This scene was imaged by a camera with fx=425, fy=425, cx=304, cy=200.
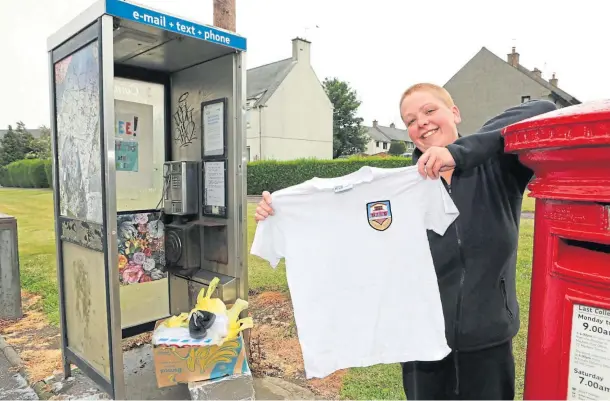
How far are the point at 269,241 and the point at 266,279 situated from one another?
4.10 meters

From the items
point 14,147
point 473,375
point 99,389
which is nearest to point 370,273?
point 473,375

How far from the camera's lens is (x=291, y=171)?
19.3 meters

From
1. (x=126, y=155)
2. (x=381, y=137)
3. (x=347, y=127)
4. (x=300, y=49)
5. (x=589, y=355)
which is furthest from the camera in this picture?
(x=381, y=137)

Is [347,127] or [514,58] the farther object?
[347,127]

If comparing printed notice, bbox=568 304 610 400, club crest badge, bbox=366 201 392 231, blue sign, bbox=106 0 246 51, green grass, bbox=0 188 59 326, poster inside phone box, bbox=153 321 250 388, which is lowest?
green grass, bbox=0 188 59 326

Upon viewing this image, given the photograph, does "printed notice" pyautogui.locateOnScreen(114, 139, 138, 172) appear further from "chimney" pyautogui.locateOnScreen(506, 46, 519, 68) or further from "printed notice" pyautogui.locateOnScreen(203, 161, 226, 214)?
"chimney" pyautogui.locateOnScreen(506, 46, 519, 68)

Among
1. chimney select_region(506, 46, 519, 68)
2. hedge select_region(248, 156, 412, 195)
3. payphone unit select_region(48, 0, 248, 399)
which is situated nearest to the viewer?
payphone unit select_region(48, 0, 248, 399)

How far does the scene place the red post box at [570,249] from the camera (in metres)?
1.12

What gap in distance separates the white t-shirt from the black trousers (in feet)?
0.71

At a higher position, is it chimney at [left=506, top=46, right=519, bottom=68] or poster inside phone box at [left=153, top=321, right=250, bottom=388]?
chimney at [left=506, top=46, right=519, bottom=68]

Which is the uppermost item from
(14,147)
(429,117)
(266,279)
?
(14,147)

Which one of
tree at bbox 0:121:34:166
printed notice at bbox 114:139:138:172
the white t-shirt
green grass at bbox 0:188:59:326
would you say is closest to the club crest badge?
the white t-shirt

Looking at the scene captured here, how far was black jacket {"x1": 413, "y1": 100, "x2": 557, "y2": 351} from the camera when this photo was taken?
182cm

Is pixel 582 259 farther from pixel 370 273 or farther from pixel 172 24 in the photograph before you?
pixel 172 24
